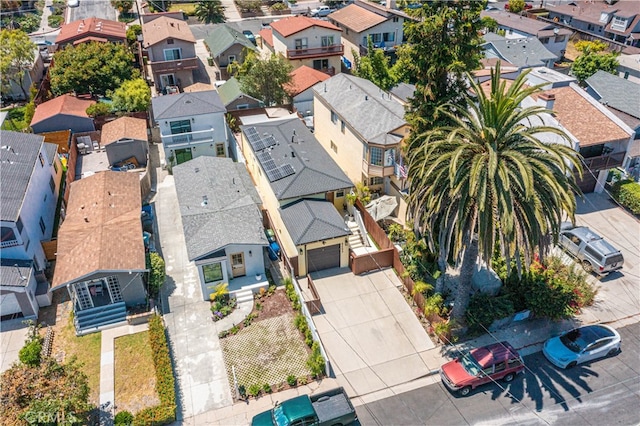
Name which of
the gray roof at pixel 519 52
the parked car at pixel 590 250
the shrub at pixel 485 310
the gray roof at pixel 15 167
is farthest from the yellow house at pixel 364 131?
the gray roof at pixel 519 52

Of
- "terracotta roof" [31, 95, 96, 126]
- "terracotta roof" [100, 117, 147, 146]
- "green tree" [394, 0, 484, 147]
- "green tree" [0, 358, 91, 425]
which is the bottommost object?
"green tree" [0, 358, 91, 425]

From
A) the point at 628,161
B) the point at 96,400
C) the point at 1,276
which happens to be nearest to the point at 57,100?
the point at 1,276

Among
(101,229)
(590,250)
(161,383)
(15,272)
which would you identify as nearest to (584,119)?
(590,250)

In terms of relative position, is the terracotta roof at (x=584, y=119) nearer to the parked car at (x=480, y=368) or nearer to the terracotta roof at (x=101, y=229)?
the parked car at (x=480, y=368)

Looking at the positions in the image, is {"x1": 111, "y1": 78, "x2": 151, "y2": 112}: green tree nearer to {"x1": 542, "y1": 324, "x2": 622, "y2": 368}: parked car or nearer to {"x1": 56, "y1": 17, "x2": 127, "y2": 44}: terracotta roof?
{"x1": 56, "y1": 17, "x2": 127, "y2": 44}: terracotta roof

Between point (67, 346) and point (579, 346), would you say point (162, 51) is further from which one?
point (579, 346)

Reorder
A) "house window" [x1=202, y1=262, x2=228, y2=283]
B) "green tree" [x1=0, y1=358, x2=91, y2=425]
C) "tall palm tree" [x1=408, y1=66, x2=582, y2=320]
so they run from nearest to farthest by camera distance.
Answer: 1. "green tree" [x1=0, y1=358, x2=91, y2=425]
2. "tall palm tree" [x1=408, y1=66, x2=582, y2=320]
3. "house window" [x1=202, y1=262, x2=228, y2=283]

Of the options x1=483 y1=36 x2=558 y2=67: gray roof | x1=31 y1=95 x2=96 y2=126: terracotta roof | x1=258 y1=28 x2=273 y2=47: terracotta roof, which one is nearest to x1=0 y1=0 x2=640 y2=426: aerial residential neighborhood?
x1=31 y1=95 x2=96 y2=126: terracotta roof
